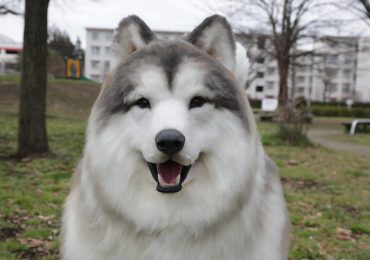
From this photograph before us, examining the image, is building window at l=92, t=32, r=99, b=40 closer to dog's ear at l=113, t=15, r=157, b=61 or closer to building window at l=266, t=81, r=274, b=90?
building window at l=266, t=81, r=274, b=90

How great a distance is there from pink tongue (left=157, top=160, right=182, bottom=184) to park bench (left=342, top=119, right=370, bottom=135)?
15.6 m

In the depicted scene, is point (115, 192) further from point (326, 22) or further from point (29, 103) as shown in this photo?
point (326, 22)

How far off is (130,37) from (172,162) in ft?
2.47

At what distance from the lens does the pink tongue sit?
76.7 inches

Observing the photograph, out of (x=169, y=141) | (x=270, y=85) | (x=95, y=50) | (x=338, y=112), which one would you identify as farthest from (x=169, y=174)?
(x=95, y=50)

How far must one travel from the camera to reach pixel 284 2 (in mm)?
21219

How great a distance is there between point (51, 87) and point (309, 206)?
17.2 metres

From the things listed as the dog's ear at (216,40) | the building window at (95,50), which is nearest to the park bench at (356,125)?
the dog's ear at (216,40)

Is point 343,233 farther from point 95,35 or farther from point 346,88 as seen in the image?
point 95,35

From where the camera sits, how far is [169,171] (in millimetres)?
1958

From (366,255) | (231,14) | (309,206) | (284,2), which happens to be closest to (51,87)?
(231,14)

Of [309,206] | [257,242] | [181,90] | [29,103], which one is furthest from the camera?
[29,103]

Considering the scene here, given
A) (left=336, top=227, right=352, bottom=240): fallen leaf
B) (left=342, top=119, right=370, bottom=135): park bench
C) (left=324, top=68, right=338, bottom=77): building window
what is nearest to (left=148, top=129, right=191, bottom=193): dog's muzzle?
(left=336, top=227, right=352, bottom=240): fallen leaf

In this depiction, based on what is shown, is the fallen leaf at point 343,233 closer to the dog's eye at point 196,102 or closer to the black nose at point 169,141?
the dog's eye at point 196,102
